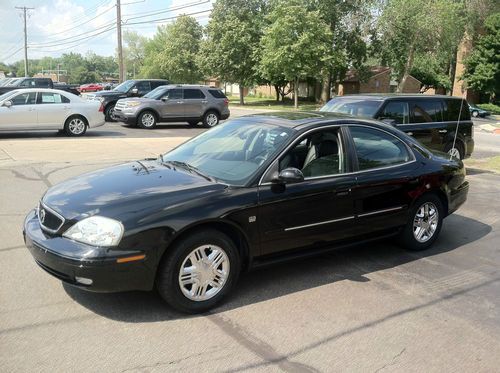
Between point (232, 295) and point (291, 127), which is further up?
point (291, 127)

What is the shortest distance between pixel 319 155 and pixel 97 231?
2284mm

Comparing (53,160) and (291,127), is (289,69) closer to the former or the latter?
(53,160)

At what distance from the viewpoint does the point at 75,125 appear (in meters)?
16.1

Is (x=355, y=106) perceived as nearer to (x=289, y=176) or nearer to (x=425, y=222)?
(x=425, y=222)

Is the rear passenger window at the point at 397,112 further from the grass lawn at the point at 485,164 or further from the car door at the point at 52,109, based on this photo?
the car door at the point at 52,109

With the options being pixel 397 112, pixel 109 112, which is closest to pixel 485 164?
pixel 397 112

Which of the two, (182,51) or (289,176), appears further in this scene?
(182,51)

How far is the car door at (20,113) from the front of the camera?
582 inches

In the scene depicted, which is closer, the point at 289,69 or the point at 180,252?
the point at 180,252

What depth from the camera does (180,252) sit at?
3.93 metres

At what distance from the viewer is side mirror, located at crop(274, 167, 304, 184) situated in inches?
172

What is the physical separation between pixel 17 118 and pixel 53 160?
4655 mm

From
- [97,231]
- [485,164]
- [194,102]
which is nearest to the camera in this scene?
[97,231]

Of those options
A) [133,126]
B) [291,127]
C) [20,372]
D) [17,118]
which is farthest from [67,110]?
[20,372]
